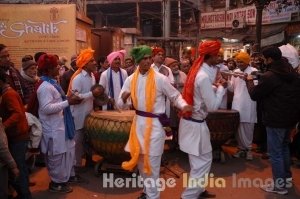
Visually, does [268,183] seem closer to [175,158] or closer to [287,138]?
[287,138]

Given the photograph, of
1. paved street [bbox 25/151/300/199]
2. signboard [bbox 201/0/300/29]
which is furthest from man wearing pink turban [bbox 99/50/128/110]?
signboard [bbox 201/0/300/29]

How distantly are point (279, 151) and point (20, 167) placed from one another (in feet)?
10.3

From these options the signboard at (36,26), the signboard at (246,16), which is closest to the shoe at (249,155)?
the signboard at (36,26)

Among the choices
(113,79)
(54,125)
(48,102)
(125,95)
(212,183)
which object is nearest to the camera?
(125,95)

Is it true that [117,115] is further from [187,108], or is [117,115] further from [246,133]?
[246,133]

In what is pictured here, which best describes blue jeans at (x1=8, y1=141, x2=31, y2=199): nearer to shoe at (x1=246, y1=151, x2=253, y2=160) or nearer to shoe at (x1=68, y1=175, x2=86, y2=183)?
shoe at (x1=68, y1=175, x2=86, y2=183)

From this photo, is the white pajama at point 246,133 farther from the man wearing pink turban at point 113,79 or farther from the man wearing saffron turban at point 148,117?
the man wearing saffron turban at point 148,117

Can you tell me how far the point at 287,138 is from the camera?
5.04 meters

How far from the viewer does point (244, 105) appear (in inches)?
260

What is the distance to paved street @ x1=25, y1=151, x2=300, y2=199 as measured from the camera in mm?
5043

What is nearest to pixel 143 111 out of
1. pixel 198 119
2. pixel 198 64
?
pixel 198 119

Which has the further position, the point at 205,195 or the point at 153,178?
the point at 205,195

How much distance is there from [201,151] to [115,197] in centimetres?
135

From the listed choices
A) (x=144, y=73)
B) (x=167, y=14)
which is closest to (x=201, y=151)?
(x=144, y=73)
